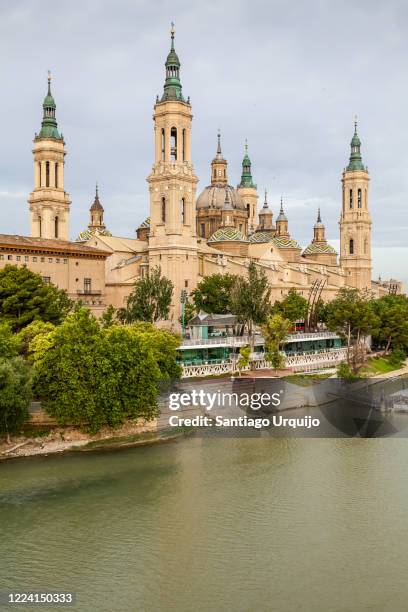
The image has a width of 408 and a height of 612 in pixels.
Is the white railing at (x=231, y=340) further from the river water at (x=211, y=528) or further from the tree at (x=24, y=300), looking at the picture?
the river water at (x=211, y=528)

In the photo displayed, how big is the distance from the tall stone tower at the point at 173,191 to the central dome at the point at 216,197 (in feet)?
60.1

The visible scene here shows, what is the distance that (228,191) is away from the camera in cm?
8794

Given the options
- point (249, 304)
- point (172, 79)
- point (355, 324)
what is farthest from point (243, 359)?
point (172, 79)

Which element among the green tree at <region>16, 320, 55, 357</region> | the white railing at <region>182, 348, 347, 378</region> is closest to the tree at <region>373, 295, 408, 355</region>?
the white railing at <region>182, 348, 347, 378</region>

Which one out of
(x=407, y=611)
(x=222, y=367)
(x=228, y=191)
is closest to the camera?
(x=407, y=611)

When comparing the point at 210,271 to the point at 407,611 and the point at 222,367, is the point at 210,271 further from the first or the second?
the point at 407,611

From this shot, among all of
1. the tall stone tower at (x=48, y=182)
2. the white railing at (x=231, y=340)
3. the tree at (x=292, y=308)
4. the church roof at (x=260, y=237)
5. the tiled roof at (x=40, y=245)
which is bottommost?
the white railing at (x=231, y=340)

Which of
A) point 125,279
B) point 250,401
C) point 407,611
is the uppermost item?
point 125,279

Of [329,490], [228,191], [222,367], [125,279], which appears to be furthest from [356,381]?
[228,191]

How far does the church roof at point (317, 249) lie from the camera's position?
9700 cm

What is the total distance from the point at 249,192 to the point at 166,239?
36.4 m

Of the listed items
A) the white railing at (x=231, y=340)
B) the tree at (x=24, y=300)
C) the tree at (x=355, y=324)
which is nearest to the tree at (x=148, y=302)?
the white railing at (x=231, y=340)

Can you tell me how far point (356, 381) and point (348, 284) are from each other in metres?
49.1

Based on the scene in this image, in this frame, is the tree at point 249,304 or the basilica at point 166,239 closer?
the tree at point 249,304
